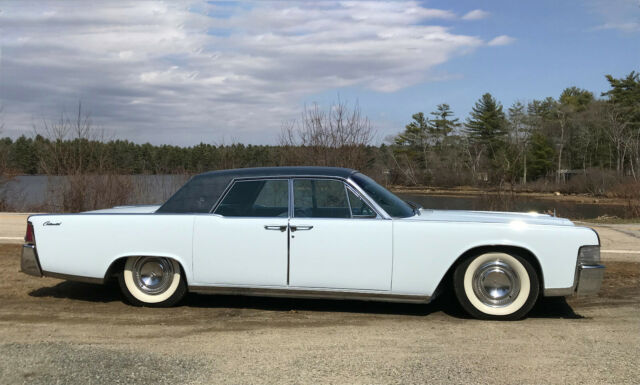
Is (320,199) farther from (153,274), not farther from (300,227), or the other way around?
(153,274)

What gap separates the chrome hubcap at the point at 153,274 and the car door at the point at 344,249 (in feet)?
4.48

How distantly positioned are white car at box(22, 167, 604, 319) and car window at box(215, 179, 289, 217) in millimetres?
11

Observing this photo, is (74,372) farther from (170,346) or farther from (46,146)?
(46,146)

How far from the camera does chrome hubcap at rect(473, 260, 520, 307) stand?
5.14 meters

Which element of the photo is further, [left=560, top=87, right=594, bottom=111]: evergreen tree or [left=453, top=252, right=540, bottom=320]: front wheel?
[left=560, top=87, right=594, bottom=111]: evergreen tree


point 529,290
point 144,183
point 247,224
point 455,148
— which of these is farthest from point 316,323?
point 455,148

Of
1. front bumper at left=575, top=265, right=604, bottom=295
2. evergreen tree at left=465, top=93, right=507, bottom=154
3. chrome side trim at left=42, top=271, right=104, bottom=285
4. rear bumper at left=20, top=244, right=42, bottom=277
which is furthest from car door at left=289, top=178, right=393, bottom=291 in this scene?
evergreen tree at left=465, top=93, right=507, bottom=154

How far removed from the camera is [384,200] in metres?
5.59

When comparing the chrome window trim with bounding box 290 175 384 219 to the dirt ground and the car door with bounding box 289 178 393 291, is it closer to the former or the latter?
the car door with bounding box 289 178 393 291

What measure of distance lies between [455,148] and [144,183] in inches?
2642

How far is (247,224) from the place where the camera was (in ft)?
17.8

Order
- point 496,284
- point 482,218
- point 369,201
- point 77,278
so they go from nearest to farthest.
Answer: point 496,284, point 369,201, point 482,218, point 77,278

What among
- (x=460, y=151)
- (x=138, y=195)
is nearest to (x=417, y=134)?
(x=460, y=151)

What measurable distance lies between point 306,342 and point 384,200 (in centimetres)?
176
